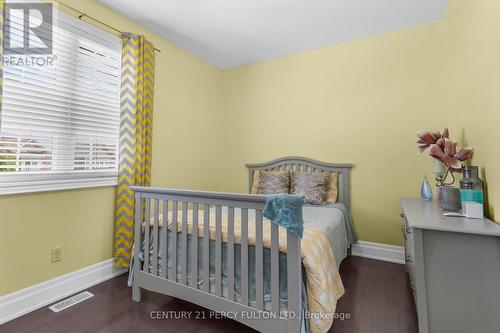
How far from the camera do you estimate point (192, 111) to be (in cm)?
318

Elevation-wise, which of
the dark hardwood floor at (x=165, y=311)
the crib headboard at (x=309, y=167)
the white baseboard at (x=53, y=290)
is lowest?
the dark hardwood floor at (x=165, y=311)

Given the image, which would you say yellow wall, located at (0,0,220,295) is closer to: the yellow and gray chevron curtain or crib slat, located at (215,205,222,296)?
the yellow and gray chevron curtain

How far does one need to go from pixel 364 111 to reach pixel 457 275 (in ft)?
6.38

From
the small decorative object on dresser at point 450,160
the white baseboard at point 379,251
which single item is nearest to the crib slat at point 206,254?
the small decorative object on dresser at point 450,160

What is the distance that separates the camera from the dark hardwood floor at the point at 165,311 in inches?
59.9

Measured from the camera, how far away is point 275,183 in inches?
113

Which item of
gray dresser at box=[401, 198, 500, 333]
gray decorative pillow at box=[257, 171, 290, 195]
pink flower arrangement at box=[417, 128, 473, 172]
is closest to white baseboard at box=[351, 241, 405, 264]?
Answer: gray decorative pillow at box=[257, 171, 290, 195]

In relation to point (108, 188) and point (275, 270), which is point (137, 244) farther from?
point (275, 270)

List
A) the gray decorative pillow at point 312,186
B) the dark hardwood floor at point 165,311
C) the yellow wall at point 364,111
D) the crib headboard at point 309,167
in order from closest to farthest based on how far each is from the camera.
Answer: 1. the dark hardwood floor at point 165,311
2. the yellow wall at point 364,111
3. the gray decorative pillow at point 312,186
4. the crib headboard at point 309,167

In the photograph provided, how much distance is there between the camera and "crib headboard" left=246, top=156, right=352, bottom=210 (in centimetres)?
277

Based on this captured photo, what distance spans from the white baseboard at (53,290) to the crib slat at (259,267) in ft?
5.22

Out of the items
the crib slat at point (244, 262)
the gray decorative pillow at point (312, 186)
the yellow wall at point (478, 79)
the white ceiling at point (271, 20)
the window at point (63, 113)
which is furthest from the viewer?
the gray decorative pillow at point (312, 186)

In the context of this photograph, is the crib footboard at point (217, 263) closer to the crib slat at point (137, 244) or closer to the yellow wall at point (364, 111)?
the crib slat at point (137, 244)

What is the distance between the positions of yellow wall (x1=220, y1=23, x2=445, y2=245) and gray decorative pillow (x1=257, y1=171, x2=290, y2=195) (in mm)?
364
